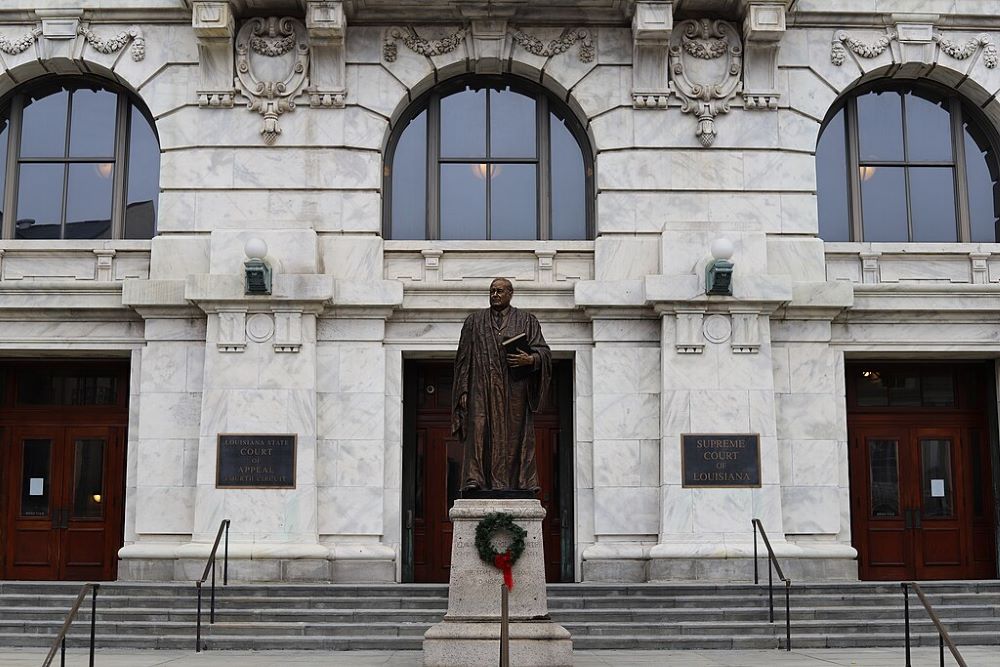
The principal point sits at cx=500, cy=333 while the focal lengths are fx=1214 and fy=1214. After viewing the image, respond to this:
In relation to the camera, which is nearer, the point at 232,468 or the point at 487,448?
the point at 487,448

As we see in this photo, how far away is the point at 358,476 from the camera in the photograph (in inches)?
723

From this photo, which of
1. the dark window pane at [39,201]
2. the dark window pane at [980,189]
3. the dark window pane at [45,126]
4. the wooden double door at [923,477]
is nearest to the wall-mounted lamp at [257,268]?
the dark window pane at [39,201]

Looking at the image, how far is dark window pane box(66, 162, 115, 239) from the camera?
19938 millimetres

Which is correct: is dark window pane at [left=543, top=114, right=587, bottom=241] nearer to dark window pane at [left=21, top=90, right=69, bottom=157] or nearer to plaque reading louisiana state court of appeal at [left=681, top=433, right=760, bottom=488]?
plaque reading louisiana state court of appeal at [left=681, top=433, right=760, bottom=488]

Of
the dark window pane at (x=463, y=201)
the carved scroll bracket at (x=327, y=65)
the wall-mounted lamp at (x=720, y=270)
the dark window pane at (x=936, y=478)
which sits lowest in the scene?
the dark window pane at (x=936, y=478)

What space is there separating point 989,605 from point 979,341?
4902mm

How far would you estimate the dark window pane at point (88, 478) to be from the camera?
65.4 ft

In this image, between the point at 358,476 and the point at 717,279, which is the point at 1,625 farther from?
the point at 717,279

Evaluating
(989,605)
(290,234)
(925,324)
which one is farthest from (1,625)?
(925,324)

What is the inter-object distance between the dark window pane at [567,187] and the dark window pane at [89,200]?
288 inches

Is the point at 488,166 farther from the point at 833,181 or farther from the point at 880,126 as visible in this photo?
the point at 880,126

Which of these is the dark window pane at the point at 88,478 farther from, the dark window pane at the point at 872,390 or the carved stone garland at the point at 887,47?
the carved stone garland at the point at 887,47

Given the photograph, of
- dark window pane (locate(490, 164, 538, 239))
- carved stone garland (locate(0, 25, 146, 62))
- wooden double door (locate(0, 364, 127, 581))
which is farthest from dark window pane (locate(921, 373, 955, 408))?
carved stone garland (locate(0, 25, 146, 62))

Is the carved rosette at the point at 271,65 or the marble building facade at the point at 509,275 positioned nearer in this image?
the marble building facade at the point at 509,275
